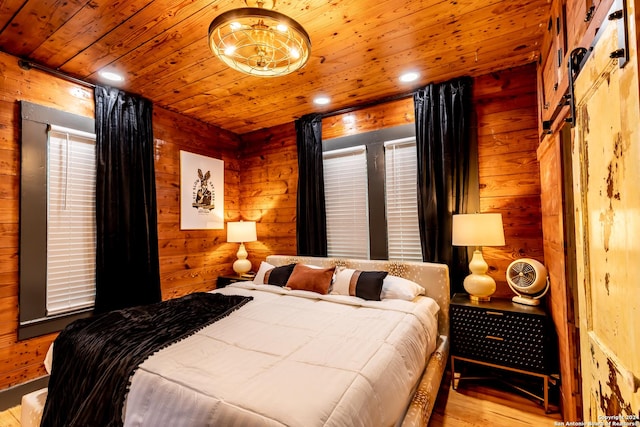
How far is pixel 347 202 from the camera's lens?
11.9 ft

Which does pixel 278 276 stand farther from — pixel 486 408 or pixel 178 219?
pixel 486 408

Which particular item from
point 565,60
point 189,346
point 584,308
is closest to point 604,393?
point 584,308

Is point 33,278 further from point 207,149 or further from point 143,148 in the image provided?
point 207,149

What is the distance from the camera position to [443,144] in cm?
287

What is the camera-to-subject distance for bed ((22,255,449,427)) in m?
1.16

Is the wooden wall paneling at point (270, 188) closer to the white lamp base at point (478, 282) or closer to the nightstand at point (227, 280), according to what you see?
the nightstand at point (227, 280)

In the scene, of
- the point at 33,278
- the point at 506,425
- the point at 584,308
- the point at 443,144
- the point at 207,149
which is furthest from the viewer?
the point at 207,149

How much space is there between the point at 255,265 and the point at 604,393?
3815 mm

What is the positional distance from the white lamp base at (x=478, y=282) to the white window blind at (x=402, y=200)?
2.10 ft

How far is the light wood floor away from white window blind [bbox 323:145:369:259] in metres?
1.60

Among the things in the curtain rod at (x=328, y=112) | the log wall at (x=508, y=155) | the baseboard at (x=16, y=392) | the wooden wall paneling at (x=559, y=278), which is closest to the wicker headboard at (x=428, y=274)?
the log wall at (x=508, y=155)

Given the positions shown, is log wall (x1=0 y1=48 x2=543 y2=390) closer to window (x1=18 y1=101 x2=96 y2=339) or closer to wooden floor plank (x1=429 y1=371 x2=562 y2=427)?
window (x1=18 y1=101 x2=96 y2=339)

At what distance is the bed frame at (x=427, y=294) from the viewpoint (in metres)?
1.74

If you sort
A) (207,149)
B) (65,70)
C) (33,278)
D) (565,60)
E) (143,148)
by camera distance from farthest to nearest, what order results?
(207,149) → (143,148) → (65,70) → (33,278) → (565,60)
